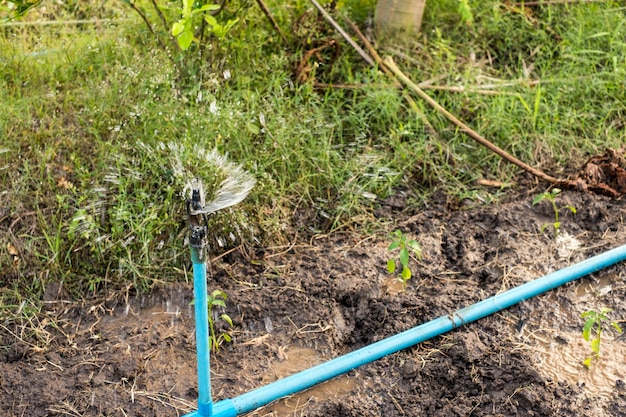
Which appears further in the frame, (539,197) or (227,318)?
(539,197)

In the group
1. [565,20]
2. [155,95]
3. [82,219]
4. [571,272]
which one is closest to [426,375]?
[571,272]

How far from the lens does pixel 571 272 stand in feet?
11.0

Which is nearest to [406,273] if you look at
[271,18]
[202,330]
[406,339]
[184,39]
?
[406,339]

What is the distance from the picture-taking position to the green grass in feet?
11.0

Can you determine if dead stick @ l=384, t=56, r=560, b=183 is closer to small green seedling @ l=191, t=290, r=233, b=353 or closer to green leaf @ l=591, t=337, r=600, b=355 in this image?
green leaf @ l=591, t=337, r=600, b=355

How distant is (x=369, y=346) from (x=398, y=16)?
2.22m

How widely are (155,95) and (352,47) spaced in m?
1.22

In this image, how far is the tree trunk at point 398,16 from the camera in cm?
444

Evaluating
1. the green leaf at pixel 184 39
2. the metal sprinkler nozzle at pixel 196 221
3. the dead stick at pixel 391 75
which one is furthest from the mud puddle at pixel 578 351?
the green leaf at pixel 184 39

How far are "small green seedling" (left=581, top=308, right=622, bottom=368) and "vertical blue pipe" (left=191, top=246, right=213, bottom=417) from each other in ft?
4.57

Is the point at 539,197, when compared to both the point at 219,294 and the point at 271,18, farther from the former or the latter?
the point at 271,18

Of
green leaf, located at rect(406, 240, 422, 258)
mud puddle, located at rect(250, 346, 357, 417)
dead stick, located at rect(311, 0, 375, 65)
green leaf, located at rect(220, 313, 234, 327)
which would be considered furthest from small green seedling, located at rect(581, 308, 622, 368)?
dead stick, located at rect(311, 0, 375, 65)

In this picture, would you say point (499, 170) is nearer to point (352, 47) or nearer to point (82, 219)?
point (352, 47)

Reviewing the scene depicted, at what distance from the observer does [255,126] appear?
12.2 feet
